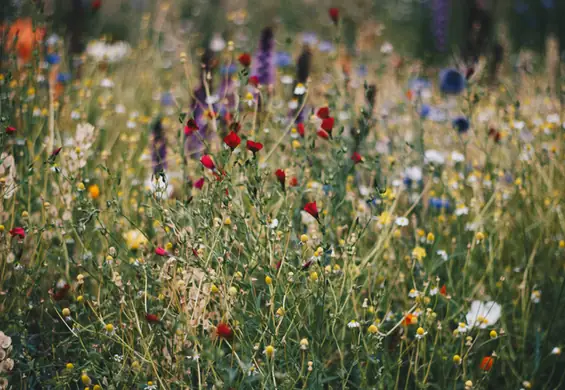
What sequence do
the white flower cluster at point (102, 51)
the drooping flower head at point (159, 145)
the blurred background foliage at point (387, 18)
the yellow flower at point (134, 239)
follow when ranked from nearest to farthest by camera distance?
the yellow flower at point (134, 239), the drooping flower head at point (159, 145), the white flower cluster at point (102, 51), the blurred background foliage at point (387, 18)

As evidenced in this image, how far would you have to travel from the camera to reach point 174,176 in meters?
2.75

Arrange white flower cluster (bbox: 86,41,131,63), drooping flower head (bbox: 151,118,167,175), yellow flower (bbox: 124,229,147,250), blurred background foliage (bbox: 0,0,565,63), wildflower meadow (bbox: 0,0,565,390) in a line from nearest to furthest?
wildflower meadow (bbox: 0,0,565,390), yellow flower (bbox: 124,229,147,250), drooping flower head (bbox: 151,118,167,175), white flower cluster (bbox: 86,41,131,63), blurred background foliage (bbox: 0,0,565,63)

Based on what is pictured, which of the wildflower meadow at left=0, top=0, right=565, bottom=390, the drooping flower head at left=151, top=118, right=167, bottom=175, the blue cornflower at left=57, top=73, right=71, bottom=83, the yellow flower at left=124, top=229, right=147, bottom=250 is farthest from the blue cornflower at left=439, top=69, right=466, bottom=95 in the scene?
the yellow flower at left=124, top=229, right=147, bottom=250

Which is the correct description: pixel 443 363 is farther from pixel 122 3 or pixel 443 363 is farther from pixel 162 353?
pixel 122 3

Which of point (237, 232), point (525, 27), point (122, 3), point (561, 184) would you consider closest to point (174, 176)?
point (237, 232)

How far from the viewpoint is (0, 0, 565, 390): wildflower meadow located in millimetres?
1564

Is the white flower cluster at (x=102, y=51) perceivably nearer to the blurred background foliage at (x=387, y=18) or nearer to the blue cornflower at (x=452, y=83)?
the blue cornflower at (x=452, y=83)

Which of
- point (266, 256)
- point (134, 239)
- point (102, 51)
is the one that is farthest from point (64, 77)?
point (266, 256)

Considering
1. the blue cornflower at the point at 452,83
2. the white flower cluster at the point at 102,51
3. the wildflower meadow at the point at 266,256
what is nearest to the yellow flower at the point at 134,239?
the wildflower meadow at the point at 266,256

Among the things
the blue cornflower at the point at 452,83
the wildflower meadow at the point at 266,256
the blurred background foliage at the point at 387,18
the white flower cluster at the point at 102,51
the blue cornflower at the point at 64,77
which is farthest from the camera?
the blurred background foliage at the point at 387,18

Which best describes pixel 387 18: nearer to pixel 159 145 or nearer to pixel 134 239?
pixel 159 145

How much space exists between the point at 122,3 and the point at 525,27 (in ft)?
19.1

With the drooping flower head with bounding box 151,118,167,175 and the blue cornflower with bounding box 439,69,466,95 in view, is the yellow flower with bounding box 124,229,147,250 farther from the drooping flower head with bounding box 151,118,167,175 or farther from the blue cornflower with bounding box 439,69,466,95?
the blue cornflower with bounding box 439,69,466,95

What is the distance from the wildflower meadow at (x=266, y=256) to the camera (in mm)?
1564
